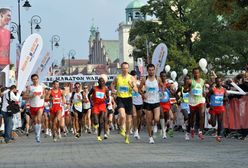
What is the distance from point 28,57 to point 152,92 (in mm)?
8259

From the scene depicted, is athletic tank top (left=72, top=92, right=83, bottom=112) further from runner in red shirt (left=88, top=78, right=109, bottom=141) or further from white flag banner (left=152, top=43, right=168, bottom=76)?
runner in red shirt (left=88, top=78, right=109, bottom=141)

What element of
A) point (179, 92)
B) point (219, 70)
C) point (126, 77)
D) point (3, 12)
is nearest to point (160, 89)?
point (126, 77)

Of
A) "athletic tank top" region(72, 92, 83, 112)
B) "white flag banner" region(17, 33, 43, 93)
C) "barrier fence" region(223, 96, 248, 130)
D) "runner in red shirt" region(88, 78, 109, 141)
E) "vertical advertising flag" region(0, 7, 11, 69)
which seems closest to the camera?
"barrier fence" region(223, 96, 248, 130)

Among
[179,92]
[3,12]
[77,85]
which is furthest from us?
[3,12]

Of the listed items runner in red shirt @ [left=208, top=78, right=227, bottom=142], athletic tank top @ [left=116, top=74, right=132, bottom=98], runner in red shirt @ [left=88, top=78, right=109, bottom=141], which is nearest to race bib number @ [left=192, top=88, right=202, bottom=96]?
runner in red shirt @ [left=208, top=78, right=227, bottom=142]

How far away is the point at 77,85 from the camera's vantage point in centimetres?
2741

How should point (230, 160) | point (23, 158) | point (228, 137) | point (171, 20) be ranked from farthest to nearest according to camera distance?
1. point (171, 20)
2. point (228, 137)
3. point (23, 158)
4. point (230, 160)

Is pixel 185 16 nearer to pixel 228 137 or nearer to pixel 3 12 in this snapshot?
pixel 3 12

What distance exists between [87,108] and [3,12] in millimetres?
5772

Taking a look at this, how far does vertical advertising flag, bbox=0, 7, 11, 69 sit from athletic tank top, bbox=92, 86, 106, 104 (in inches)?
380

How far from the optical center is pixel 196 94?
19.9 m

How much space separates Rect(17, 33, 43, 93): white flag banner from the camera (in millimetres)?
25547

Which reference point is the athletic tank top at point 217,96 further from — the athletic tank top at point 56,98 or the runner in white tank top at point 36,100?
the runner in white tank top at point 36,100

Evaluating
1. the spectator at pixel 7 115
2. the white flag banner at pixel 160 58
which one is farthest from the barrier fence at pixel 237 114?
the spectator at pixel 7 115
